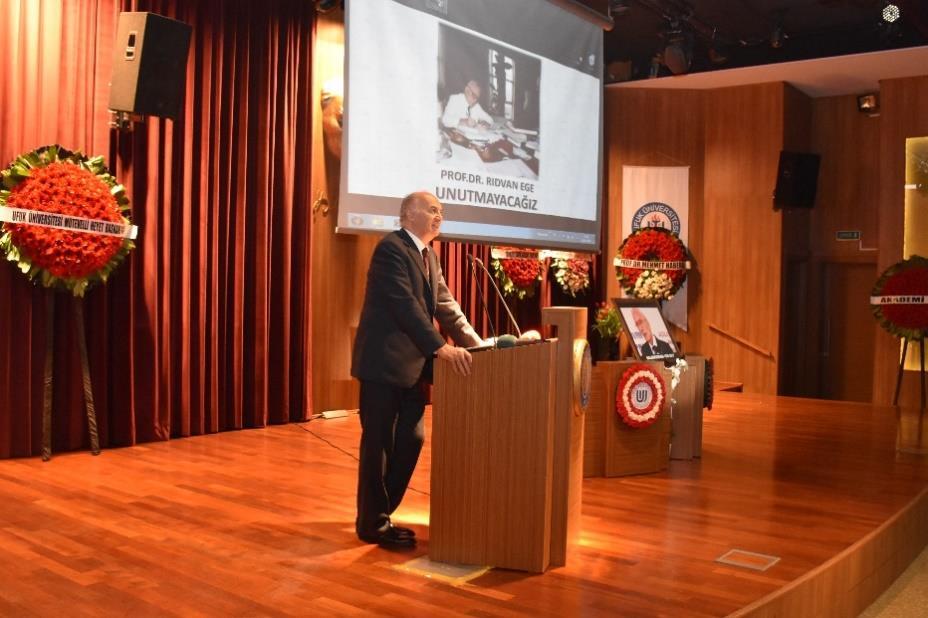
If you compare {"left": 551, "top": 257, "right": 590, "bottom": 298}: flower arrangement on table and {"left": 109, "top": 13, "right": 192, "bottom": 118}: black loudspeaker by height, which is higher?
{"left": 109, "top": 13, "right": 192, "bottom": 118}: black loudspeaker

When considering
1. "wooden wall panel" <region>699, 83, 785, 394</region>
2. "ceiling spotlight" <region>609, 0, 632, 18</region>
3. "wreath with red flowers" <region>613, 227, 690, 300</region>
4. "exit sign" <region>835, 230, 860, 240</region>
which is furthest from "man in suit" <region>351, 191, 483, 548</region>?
"exit sign" <region>835, 230, 860, 240</region>

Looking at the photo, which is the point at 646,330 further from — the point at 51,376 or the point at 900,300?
the point at 900,300

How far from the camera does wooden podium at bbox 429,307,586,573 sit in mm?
3135

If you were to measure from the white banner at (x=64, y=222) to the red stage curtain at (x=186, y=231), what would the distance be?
0.41m

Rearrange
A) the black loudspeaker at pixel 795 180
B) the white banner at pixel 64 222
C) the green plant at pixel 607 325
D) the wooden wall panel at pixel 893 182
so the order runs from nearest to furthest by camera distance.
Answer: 1. the white banner at pixel 64 222
2. the wooden wall panel at pixel 893 182
3. the black loudspeaker at pixel 795 180
4. the green plant at pixel 607 325

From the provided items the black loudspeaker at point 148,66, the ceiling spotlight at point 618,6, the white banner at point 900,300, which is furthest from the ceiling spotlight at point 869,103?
the black loudspeaker at point 148,66

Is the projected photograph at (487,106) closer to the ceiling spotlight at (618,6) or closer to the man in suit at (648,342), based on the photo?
the man in suit at (648,342)

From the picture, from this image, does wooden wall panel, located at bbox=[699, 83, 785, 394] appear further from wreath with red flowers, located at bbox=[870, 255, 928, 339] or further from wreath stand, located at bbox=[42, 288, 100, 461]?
wreath stand, located at bbox=[42, 288, 100, 461]

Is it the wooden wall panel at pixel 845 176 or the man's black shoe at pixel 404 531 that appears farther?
the wooden wall panel at pixel 845 176

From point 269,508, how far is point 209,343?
2328 millimetres

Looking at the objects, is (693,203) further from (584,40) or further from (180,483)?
(180,483)

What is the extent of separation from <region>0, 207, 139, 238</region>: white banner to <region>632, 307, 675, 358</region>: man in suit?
2.95 meters

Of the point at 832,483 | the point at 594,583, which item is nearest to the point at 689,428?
the point at 832,483

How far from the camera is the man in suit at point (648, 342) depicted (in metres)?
5.20
